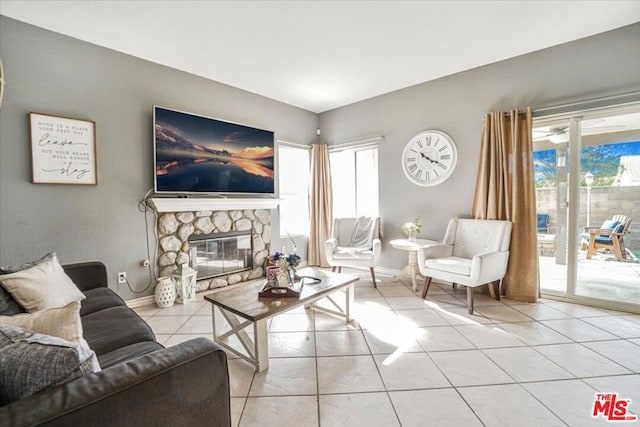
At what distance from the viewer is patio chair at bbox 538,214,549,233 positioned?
9.83 feet

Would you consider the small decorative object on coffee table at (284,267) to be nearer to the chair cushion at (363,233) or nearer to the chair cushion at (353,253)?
the chair cushion at (353,253)

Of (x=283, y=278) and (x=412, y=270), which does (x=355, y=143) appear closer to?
(x=412, y=270)

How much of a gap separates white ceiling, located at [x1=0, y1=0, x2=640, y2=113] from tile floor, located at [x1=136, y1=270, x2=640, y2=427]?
100 inches

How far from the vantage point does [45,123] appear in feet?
7.82

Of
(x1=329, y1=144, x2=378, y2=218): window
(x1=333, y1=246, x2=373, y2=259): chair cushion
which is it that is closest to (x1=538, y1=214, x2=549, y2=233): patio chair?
(x1=333, y1=246, x2=373, y2=259): chair cushion

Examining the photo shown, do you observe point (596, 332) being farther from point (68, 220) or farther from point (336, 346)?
point (68, 220)

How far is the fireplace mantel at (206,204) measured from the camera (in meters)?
2.95

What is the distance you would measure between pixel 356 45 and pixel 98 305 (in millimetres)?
2944

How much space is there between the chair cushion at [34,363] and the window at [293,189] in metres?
3.48

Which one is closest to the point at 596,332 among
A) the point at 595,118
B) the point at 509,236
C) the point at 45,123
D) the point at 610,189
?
the point at 509,236

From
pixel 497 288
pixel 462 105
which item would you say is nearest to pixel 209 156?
pixel 462 105

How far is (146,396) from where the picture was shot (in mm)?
807

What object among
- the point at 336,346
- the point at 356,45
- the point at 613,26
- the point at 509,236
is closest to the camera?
the point at 336,346

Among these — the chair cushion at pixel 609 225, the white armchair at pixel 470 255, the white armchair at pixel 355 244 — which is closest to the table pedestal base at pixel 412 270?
the white armchair at pixel 470 255
